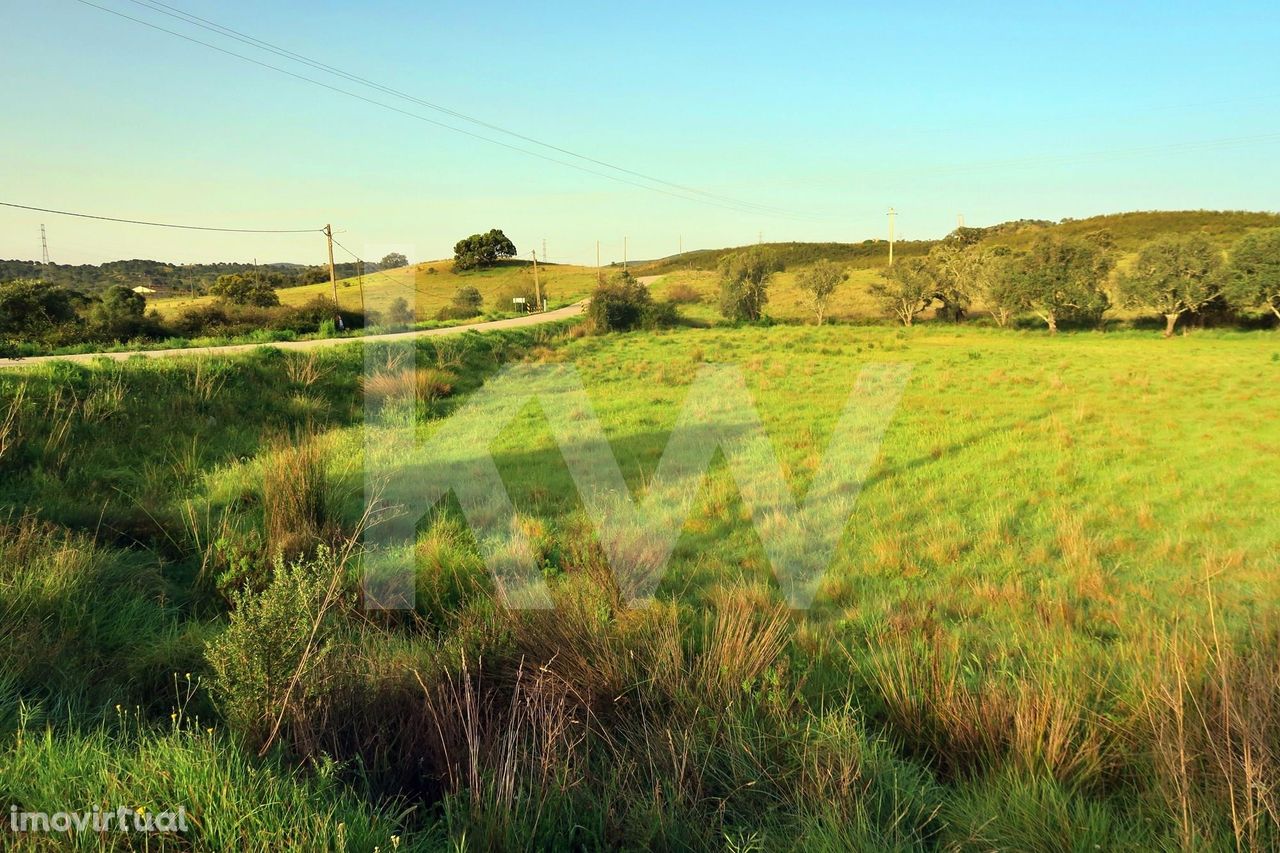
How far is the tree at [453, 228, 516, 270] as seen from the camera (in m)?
75.1

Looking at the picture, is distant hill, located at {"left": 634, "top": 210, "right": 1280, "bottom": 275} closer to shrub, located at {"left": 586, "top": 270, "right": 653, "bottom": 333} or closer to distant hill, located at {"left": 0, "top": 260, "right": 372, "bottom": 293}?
shrub, located at {"left": 586, "top": 270, "right": 653, "bottom": 333}

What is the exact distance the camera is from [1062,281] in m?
35.8

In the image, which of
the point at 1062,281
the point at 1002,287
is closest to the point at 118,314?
the point at 1002,287

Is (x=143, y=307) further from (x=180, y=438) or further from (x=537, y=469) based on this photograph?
(x=537, y=469)

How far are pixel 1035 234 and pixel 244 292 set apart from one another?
76.2m

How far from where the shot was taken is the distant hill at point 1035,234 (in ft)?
241

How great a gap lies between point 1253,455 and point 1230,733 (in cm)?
993

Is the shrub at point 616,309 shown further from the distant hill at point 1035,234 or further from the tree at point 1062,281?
the distant hill at point 1035,234

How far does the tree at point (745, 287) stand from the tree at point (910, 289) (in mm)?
7892

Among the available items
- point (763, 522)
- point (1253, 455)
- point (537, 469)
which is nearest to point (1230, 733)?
point (763, 522)

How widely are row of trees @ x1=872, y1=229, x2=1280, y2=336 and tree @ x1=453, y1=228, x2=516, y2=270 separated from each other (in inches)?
1737

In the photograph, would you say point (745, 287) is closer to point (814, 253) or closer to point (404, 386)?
point (404, 386)

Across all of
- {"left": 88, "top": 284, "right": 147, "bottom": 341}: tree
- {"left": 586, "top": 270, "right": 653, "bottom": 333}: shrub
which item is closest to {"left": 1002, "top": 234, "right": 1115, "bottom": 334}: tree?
{"left": 586, "top": 270, "right": 653, "bottom": 333}: shrub

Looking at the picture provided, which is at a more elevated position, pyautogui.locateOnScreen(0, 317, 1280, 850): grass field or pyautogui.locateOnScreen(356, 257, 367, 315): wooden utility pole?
pyautogui.locateOnScreen(356, 257, 367, 315): wooden utility pole
